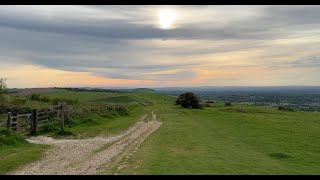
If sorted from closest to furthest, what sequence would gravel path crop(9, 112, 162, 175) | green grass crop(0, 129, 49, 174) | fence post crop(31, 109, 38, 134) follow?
gravel path crop(9, 112, 162, 175) → green grass crop(0, 129, 49, 174) → fence post crop(31, 109, 38, 134)

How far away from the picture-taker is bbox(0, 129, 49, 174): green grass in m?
17.9

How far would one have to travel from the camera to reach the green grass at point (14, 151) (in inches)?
705

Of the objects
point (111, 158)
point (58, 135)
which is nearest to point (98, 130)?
point (58, 135)

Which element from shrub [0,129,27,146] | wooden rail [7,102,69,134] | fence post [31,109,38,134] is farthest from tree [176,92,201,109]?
shrub [0,129,27,146]

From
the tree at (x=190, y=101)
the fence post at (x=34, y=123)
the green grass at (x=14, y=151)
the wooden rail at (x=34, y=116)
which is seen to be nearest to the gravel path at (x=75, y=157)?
the green grass at (x=14, y=151)

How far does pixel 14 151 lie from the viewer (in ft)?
72.0

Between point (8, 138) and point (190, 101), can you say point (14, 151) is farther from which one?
point (190, 101)

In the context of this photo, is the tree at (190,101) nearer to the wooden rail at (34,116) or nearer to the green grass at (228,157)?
the wooden rail at (34,116)

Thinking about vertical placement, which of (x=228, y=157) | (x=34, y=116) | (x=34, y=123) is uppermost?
(x=34, y=116)

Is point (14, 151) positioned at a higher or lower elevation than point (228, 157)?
lower

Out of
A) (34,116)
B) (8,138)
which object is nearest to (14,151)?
(8,138)

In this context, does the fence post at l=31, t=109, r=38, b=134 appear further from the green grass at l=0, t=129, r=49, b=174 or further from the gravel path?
the green grass at l=0, t=129, r=49, b=174
